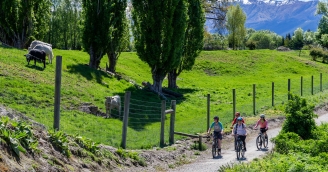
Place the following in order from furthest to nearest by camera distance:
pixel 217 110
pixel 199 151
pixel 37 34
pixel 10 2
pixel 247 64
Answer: pixel 247 64
pixel 37 34
pixel 10 2
pixel 217 110
pixel 199 151

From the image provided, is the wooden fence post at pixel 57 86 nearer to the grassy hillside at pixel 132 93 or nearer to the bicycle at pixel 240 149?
the grassy hillside at pixel 132 93

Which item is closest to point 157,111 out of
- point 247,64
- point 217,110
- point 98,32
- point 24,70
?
point 217,110

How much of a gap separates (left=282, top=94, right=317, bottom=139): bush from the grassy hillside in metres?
5.10

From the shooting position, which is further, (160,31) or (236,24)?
(236,24)

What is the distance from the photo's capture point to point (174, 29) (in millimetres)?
35750

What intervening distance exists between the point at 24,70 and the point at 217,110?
1295 cm

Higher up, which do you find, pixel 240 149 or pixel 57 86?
pixel 57 86

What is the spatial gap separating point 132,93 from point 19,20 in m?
12.4

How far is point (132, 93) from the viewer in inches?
1321

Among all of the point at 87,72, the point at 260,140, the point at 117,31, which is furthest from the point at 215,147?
the point at 117,31

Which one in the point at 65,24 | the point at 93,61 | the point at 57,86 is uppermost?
the point at 65,24

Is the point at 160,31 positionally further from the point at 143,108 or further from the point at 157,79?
the point at 143,108

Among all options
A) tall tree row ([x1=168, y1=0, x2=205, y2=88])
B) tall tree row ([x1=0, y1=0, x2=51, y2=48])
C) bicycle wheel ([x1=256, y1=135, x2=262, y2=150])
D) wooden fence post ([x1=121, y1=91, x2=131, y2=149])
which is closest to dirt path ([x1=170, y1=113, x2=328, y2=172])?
bicycle wheel ([x1=256, y1=135, x2=262, y2=150])

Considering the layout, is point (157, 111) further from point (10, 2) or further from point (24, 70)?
point (10, 2)
